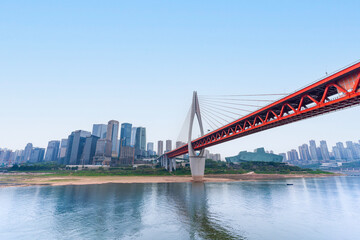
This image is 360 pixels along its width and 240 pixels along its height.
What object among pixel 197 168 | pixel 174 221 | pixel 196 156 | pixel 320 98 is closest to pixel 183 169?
pixel 197 168

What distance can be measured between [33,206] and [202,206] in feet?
103

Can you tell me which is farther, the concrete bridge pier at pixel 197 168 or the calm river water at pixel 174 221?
the concrete bridge pier at pixel 197 168

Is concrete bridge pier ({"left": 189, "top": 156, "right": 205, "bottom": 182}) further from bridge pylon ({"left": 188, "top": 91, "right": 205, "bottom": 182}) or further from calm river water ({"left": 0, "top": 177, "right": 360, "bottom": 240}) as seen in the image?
calm river water ({"left": 0, "top": 177, "right": 360, "bottom": 240})

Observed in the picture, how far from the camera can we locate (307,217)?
28.2m

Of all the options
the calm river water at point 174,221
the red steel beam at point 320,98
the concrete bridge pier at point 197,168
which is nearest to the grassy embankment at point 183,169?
the concrete bridge pier at point 197,168

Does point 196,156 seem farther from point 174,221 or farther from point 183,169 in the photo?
point 183,169

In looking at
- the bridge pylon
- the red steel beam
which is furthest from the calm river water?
the bridge pylon

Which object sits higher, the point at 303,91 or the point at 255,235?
the point at 303,91

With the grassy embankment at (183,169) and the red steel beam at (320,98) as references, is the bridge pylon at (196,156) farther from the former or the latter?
the grassy embankment at (183,169)

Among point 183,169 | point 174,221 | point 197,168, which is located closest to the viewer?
point 174,221

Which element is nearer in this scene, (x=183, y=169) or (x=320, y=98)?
(x=320, y=98)

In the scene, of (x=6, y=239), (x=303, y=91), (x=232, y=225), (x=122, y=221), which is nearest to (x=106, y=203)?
(x=122, y=221)

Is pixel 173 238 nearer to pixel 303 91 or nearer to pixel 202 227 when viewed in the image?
pixel 202 227

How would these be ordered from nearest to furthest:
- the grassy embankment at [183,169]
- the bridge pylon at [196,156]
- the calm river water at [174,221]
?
1. the calm river water at [174,221]
2. the bridge pylon at [196,156]
3. the grassy embankment at [183,169]
